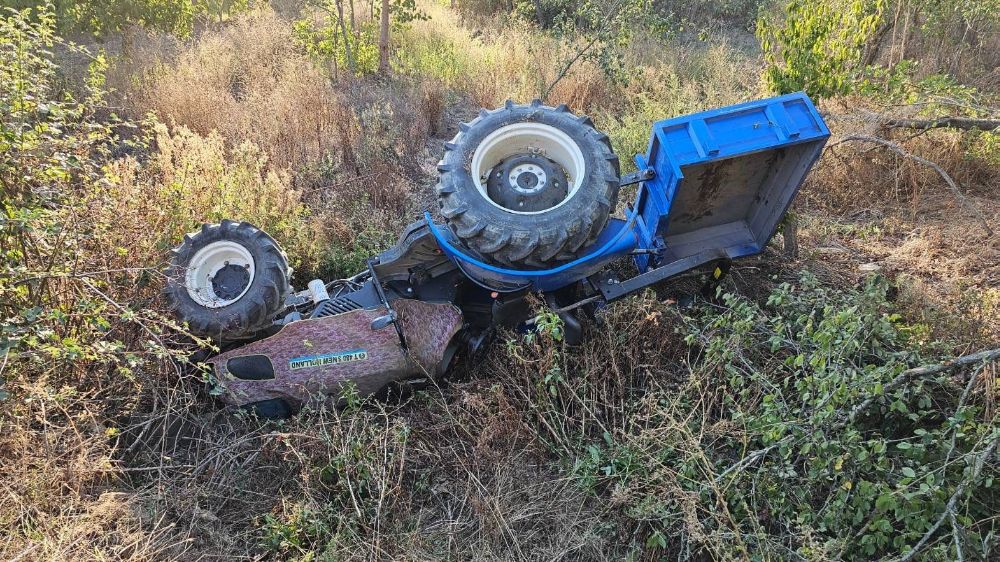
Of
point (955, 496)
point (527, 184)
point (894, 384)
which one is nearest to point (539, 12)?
point (527, 184)

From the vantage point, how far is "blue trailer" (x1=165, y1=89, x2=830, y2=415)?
9.96 feet

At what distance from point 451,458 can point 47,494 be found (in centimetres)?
181

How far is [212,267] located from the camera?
10.9ft

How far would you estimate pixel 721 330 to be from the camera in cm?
330

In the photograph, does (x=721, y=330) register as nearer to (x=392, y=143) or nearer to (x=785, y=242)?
(x=785, y=242)

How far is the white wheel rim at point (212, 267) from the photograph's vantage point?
317cm

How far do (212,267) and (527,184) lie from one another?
1.80 metres

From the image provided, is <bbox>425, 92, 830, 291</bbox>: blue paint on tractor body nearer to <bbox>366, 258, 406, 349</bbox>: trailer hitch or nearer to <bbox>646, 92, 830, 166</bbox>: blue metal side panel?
<bbox>646, 92, 830, 166</bbox>: blue metal side panel

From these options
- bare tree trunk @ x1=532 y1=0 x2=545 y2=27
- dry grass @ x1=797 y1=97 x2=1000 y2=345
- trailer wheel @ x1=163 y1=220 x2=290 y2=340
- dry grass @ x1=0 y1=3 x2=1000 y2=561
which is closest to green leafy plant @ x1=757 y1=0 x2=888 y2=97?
dry grass @ x1=797 y1=97 x2=1000 y2=345

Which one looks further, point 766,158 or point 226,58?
point 226,58

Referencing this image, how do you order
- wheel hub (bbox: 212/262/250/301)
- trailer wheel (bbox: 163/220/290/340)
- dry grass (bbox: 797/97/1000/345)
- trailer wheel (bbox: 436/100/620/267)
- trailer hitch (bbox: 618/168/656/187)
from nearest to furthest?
trailer wheel (bbox: 436/100/620/267)
trailer wheel (bbox: 163/220/290/340)
wheel hub (bbox: 212/262/250/301)
trailer hitch (bbox: 618/168/656/187)
dry grass (bbox: 797/97/1000/345)

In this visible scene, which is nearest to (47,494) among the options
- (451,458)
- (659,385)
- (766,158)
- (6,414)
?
(6,414)

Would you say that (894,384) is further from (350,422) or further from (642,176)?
(350,422)

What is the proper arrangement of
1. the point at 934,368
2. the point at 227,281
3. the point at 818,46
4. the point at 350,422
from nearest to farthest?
the point at 934,368, the point at 350,422, the point at 227,281, the point at 818,46
